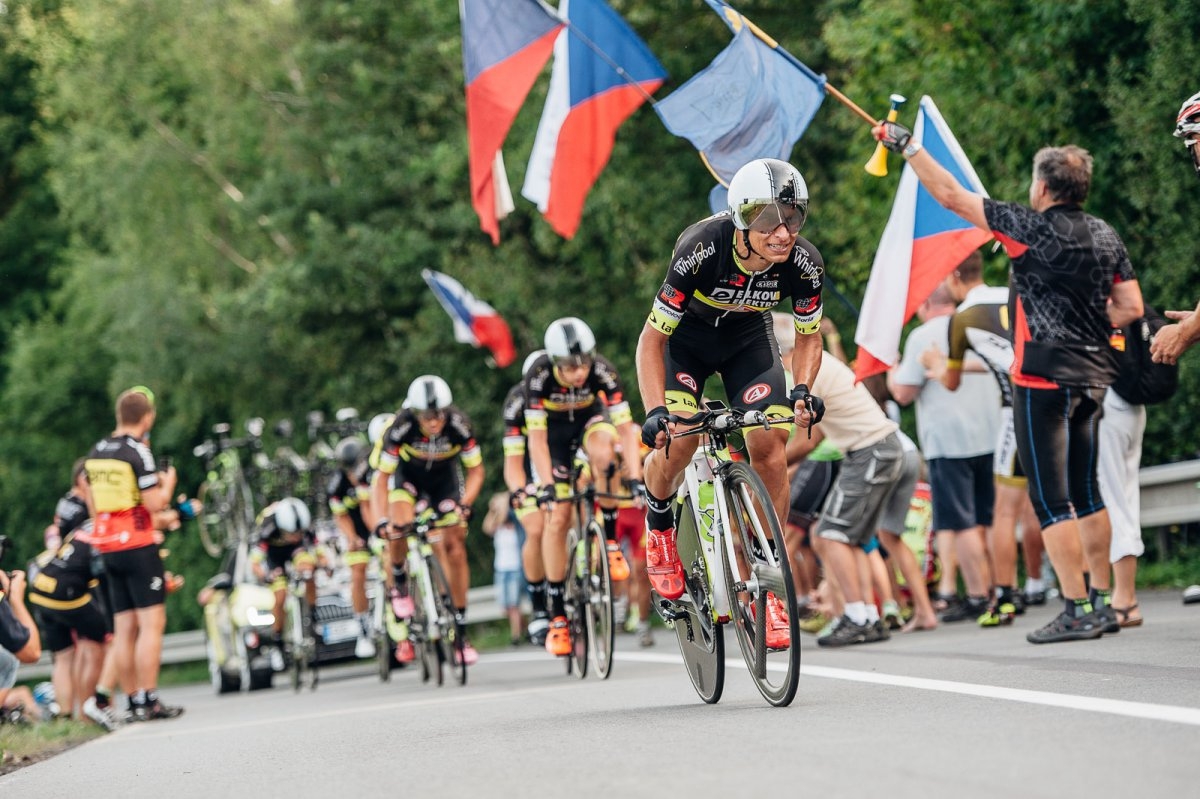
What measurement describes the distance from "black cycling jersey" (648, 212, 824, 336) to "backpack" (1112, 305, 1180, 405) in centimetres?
294

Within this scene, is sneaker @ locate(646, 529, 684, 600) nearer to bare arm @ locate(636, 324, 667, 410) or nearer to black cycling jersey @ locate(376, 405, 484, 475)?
bare arm @ locate(636, 324, 667, 410)

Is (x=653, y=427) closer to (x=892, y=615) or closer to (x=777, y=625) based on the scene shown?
(x=777, y=625)

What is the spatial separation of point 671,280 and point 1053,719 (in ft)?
8.59

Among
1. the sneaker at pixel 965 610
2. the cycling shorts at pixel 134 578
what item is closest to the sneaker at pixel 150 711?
the cycling shorts at pixel 134 578

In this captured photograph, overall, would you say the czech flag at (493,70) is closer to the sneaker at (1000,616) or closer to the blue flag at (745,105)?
the blue flag at (745,105)

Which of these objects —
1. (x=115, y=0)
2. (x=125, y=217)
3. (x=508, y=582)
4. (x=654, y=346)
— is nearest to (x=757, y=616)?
(x=654, y=346)

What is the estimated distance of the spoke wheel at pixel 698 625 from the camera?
7812 millimetres

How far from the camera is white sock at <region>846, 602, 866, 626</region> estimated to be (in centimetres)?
1181

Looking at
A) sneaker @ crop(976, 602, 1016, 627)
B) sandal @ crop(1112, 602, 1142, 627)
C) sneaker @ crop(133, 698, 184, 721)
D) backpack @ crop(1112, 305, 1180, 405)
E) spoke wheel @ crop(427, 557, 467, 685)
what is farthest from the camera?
spoke wheel @ crop(427, 557, 467, 685)

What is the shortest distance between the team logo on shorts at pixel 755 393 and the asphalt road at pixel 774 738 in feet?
4.39

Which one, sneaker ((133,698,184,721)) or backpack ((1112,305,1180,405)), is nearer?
backpack ((1112,305,1180,405))

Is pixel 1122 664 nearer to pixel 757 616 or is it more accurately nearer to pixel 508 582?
pixel 757 616

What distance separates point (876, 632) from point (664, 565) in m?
3.94

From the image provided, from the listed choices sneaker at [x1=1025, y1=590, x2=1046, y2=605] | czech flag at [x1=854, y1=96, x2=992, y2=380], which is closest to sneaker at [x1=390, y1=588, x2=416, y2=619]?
czech flag at [x1=854, y1=96, x2=992, y2=380]
